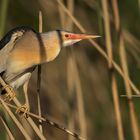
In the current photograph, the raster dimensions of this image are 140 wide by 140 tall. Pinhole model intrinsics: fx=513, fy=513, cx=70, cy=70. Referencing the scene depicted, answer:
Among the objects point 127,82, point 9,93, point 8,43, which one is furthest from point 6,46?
point 127,82

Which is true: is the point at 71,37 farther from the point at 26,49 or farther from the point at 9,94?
the point at 9,94

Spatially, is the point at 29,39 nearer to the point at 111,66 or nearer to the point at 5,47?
the point at 5,47

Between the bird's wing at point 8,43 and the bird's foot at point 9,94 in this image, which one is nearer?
the bird's foot at point 9,94

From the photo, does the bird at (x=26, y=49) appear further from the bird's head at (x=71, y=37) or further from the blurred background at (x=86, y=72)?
the blurred background at (x=86, y=72)

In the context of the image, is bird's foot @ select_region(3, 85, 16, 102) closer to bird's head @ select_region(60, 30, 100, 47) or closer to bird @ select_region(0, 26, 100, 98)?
bird @ select_region(0, 26, 100, 98)

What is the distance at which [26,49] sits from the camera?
81.8 inches

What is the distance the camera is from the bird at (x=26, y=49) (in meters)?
2.02

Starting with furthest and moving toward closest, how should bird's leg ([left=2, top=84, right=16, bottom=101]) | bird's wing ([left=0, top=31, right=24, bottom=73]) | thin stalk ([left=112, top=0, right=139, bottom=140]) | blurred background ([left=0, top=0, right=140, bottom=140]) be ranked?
blurred background ([left=0, top=0, right=140, bottom=140]) → bird's wing ([left=0, top=31, right=24, bottom=73]) → bird's leg ([left=2, top=84, right=16, bottom=101]) → thin stalk ([left=112, top=0, right=139, bottom=140])

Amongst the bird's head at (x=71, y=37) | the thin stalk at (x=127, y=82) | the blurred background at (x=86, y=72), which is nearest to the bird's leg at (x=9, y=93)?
the bird's head at (x=71, y=37)

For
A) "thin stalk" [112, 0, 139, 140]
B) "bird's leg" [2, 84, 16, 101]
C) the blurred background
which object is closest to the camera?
"thin stalk" [112, 0, 139, 140]

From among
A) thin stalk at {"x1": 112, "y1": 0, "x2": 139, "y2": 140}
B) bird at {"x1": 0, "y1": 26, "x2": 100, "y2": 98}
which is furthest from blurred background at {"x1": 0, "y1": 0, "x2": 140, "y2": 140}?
thin stalk at {"x1": 112, "y1": 0, "x2": 139, "y2": 140}

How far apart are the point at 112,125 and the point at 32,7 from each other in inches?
35.8

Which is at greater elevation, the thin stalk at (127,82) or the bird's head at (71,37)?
the bird's head at (71,37)

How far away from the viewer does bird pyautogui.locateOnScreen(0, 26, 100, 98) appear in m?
2.02
